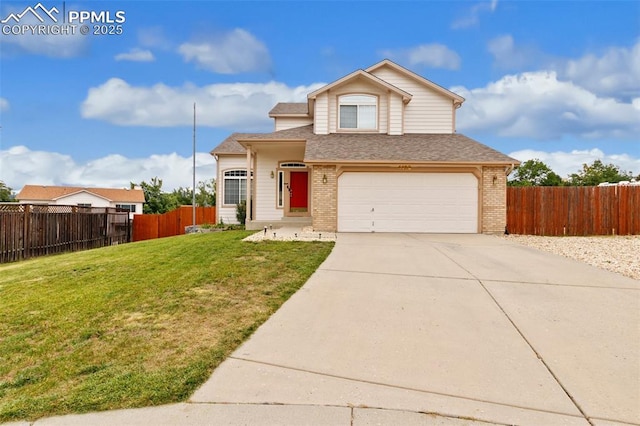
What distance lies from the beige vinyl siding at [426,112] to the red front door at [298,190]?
17.1 ft

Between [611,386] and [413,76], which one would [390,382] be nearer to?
[611,386]

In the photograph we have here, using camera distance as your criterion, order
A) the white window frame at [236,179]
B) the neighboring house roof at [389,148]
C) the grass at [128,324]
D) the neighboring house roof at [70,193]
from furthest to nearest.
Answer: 1. the neighboring house roof at [70,193]
2. the white window frame at [236,179]
3. the neighboring house roof at [389,148]
4. the grass at [128,324]

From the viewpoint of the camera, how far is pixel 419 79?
17.0m

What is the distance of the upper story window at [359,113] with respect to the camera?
54.3ft

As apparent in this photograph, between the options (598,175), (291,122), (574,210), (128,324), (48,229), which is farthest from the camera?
(598,175)

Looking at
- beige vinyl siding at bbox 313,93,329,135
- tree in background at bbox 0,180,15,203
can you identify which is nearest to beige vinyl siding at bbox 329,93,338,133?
beige vinyl siding at bbox 313,93,329,135

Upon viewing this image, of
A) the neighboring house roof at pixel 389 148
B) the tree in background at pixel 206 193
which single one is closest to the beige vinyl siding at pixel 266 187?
the neighboring house roof at pixel 389 148

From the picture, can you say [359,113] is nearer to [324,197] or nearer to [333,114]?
[333,114]

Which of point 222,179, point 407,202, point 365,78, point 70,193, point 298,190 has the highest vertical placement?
point 365,78

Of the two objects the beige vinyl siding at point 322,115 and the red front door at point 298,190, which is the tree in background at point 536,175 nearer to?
the beige vinyl siding at point 322,115

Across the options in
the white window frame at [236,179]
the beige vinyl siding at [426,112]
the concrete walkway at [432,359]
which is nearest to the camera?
the concrete walkway at [432,359]

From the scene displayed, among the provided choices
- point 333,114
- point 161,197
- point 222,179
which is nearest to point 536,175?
point 333,114

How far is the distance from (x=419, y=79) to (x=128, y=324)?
16110 millimetres

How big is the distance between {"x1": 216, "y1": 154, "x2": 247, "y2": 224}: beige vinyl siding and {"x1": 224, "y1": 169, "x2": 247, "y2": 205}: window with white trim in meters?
0.20
